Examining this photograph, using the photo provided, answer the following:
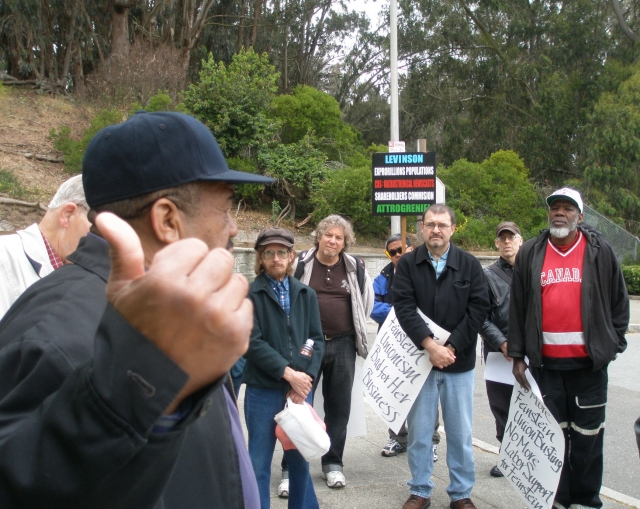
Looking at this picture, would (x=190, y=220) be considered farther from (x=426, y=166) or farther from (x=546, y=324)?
(x=426, y=166)

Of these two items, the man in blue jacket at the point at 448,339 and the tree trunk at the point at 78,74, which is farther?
the tree trunk at the point at 78,74

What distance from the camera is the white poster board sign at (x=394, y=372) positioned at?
477 cm

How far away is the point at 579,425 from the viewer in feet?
13.7

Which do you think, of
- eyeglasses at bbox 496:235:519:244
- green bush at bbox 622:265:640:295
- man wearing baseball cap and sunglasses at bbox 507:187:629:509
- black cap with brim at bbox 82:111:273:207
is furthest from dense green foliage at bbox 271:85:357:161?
black cap with brim at bbox 82:111:273:207

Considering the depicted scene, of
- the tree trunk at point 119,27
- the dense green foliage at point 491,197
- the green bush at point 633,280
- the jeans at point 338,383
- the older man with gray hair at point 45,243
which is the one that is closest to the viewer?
the older man with gray hair at point 45,243

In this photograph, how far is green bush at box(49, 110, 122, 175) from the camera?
16.8 m

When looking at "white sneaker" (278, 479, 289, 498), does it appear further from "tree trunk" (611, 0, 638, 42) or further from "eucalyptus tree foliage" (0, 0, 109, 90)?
"tree trunk" (611, 0, 638, 42)

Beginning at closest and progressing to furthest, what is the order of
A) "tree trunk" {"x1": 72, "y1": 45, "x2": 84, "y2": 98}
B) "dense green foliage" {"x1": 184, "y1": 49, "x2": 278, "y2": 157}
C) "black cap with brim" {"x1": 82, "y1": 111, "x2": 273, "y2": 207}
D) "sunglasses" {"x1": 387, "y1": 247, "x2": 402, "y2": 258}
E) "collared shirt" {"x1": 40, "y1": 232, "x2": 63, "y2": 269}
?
1. "black cap with brim" {"x1": 82, "y1": 111, "x2": 273, "y2": 207}
2. "collared shirt" {"x1": 40, "y1": 232, "x2": 63, "y2": 269}
3. "sunglasses" {"x1": 387, "y1": 247, "x2": 402, "y2": 258}
4. "dense green foliage" {"x1": 184, "y1": 49, "x2": 278, "y2": 157}
5. "tree trunk" {"x1": 72, "y1": 45, "x2": 84, "y2": 98}

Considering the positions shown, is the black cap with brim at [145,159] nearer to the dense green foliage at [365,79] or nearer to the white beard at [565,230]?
the white beard at [565,230]

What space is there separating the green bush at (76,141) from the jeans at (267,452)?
44.1ft

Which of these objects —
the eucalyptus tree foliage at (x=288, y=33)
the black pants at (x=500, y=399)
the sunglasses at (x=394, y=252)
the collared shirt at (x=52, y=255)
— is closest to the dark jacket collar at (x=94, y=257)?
the collared shirt at (x=52, y=255)

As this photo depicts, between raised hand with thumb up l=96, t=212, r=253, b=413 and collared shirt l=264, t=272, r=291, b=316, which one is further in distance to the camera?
collared shirt l=264, t=272, r=291, b=316

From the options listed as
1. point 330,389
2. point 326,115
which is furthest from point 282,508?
point 326,115

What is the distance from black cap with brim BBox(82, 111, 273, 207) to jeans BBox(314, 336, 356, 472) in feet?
13.2
